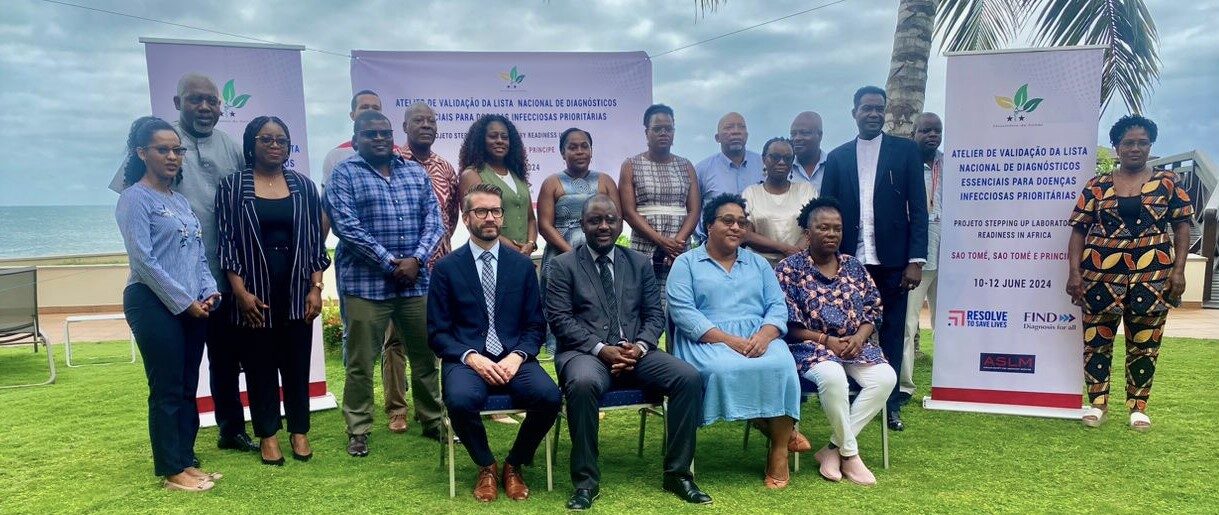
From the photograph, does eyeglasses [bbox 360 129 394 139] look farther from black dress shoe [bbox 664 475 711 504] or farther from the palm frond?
the palm frond

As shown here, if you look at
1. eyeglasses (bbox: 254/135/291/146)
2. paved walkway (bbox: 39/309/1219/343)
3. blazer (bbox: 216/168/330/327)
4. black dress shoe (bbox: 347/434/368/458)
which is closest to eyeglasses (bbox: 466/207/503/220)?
blazer (bbox: 216/168/330/327)

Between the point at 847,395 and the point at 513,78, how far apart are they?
3793 millimetres

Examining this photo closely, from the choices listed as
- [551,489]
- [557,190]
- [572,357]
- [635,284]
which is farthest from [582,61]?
[551,489]

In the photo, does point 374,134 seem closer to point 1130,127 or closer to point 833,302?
point 833,302

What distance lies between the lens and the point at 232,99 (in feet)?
15.8

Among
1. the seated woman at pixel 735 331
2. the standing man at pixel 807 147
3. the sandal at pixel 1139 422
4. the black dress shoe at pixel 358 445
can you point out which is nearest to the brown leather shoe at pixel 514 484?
the seated woman at pixel 735 331

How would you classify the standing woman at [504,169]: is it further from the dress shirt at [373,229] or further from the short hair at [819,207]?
the short hair at [819,207]

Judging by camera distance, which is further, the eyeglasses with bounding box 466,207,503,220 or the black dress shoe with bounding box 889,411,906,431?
the black dress shoe with bounding box 889,411,906,431

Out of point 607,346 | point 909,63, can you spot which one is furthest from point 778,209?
point 909,63

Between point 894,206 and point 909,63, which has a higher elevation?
point 909,63

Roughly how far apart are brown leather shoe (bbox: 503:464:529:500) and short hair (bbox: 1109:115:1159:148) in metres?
3.87

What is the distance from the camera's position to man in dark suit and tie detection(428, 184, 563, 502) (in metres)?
3.38

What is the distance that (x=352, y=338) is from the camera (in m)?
4.06

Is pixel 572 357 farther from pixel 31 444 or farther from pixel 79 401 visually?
pixel 79 401
